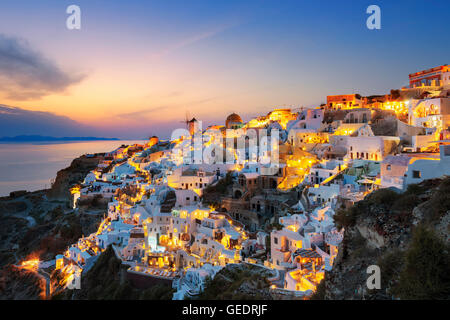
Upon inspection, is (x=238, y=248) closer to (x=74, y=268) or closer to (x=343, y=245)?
(x=343, y=245)

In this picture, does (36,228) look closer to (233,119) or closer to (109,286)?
(109,286)

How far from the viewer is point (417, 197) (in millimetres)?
9453

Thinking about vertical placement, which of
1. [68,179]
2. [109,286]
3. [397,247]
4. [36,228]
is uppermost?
[397,247]

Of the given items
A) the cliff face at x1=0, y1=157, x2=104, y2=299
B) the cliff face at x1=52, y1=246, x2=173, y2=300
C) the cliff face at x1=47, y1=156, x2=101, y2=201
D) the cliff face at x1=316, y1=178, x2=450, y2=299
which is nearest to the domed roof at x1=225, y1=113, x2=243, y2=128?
the cliff face at x1=0, y1=157, x2=104, y2=299

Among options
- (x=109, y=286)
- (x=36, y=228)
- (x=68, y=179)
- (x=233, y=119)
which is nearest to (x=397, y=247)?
(x=109, y=286)

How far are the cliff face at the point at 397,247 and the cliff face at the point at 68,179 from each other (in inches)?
2310

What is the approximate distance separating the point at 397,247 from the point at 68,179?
65084 mm

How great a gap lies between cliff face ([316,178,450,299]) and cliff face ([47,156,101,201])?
58.7m

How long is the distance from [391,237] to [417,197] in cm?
199

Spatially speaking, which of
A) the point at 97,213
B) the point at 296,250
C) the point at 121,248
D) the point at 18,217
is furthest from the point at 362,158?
the point at 18,217

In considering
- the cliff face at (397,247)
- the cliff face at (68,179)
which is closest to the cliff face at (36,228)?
the cliff face at (68,179)

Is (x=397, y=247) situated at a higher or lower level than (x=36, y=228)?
higher

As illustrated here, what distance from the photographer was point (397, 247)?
7.88 m
